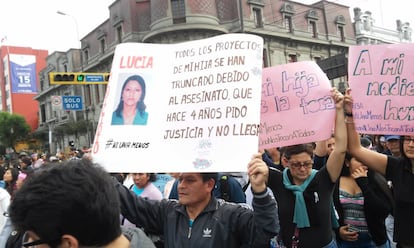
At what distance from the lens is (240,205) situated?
2.48m

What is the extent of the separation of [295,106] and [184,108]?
0.82 metres

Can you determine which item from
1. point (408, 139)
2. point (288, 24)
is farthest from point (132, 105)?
point (288, 24)

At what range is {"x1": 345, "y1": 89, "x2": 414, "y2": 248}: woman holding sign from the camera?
272 cm

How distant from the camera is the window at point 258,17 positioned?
32656 mm

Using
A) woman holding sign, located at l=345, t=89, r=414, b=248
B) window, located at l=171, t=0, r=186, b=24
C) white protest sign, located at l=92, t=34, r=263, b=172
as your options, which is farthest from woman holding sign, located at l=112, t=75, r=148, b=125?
window, located at l=171, t=0, r=186, b=24

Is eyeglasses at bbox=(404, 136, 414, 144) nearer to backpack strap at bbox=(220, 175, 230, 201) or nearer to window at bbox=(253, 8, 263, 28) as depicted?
Result: backpack strap at bbox=(220, 175, 230, 201)

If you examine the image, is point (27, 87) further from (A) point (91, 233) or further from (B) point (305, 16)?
(A) point (91, 233)

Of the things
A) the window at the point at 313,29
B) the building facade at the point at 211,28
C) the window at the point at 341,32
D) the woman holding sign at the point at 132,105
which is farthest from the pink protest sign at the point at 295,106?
the window at the point at 341,32

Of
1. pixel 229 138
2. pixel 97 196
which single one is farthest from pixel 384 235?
pixel 97 196

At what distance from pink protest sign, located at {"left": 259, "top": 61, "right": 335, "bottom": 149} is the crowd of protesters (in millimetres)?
109

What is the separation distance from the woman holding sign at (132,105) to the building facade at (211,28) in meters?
22.7

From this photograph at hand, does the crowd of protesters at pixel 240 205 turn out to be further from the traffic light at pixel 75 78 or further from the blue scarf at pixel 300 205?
the traffic light at pixel 75 78

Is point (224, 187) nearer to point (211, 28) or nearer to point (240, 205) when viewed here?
point (240, 205)

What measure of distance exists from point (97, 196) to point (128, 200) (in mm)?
1336
